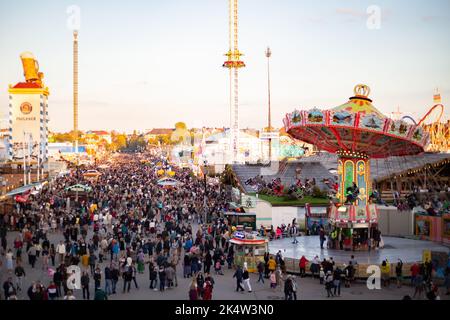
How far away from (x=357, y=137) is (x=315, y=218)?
26.5 feet

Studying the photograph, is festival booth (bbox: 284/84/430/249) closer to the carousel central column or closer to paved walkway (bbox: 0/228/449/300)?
the carousel central column

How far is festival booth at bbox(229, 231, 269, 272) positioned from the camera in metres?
21.0

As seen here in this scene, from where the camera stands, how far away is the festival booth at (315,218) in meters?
29.9

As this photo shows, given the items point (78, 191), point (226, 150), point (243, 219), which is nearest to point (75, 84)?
point (226, 150)

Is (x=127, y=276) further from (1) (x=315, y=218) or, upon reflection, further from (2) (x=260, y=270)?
(1) (x=315, y=218)

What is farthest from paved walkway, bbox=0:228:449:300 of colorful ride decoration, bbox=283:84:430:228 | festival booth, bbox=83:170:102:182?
festival booth, bbox=83:170:102:182

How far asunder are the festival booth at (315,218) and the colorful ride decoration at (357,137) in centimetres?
415

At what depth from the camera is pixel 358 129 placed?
74.0 feet

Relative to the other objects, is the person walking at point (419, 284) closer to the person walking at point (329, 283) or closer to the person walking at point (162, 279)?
the person walking at point (329, 283)

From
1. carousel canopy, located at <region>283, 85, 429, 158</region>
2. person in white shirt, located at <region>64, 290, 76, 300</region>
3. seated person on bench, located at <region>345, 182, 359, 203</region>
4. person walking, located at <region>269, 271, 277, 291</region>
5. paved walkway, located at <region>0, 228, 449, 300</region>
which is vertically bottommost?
paved walkway, located at <region>0, 228, 449, 300</region>

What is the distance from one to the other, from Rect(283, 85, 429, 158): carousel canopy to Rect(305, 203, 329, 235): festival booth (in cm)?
504

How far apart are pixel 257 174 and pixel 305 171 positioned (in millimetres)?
4576
